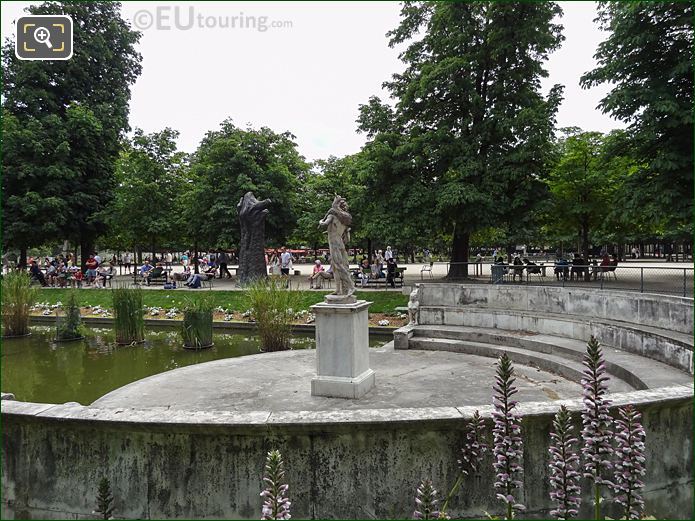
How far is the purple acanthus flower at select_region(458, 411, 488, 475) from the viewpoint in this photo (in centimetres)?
361

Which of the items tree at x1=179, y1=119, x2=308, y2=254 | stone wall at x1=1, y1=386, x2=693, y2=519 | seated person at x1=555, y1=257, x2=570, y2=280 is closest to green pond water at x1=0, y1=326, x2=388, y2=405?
stone wall at x1=1, y1=386, x2=693, y2=519

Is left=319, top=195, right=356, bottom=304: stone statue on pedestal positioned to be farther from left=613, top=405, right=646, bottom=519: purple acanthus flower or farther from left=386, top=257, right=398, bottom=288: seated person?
left=386, top=257, right=398, bottom=288: seated person

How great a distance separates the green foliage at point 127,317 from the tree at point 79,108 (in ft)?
60.8

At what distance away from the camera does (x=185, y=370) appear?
9938 millimetres

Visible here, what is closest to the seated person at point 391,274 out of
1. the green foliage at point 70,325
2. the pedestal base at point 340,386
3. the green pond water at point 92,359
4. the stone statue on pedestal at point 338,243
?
the green pond water at point 92,359

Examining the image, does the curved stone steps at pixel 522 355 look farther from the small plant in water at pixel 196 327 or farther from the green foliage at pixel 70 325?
the green foliage at pixel 70 325

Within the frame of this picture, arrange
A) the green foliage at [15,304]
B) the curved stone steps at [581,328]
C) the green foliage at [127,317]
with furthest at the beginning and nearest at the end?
the green foliage at [15,304], the green foliage at [127,317], the curved stone steps at [581,328]

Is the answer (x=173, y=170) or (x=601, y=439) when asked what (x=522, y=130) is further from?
(x=173, y=170)

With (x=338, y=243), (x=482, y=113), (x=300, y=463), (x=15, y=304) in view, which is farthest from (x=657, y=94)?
(x=15, y=304)

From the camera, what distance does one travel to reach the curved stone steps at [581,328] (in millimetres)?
7973

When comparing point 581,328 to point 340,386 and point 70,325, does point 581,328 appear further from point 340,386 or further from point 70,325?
point 70,325

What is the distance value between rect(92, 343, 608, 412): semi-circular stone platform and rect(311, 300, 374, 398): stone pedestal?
0.18m

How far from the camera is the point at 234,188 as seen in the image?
31156 millimetres

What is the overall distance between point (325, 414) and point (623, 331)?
7815mm
